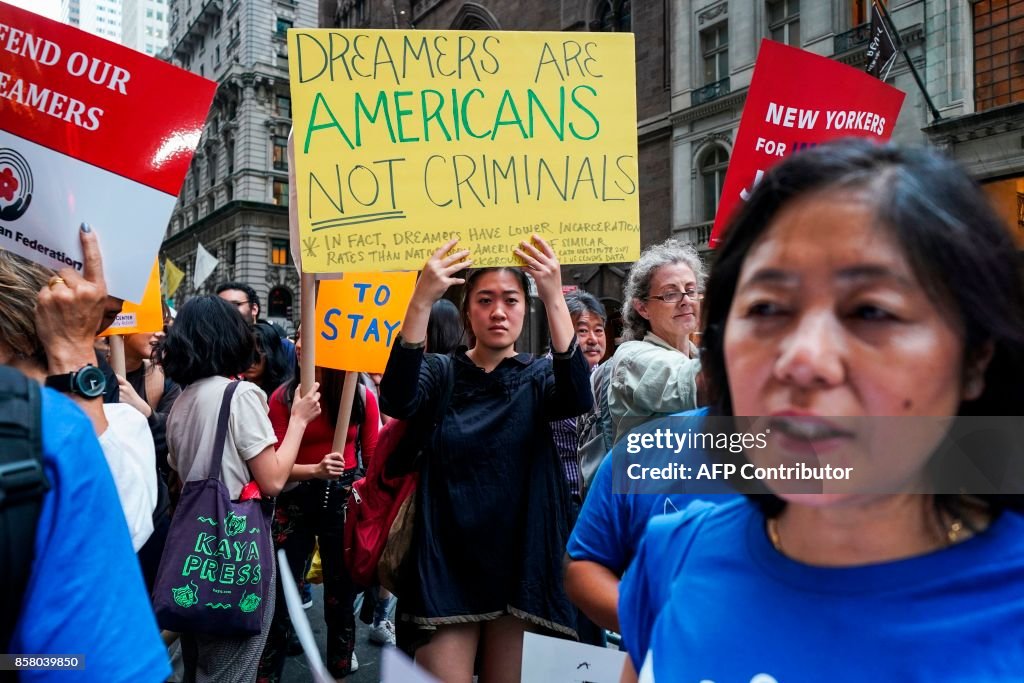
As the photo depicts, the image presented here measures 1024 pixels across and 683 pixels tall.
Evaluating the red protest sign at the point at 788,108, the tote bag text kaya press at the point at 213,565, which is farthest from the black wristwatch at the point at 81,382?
the red protest sign at the point at 788,108

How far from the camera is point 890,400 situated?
73cm

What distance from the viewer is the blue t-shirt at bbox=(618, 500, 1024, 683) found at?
75cm

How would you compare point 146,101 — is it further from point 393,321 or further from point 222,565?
point 393,321

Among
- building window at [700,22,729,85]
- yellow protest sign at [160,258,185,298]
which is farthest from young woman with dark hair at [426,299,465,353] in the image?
building window at [700,22,729,85]

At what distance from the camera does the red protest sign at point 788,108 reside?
291 cm

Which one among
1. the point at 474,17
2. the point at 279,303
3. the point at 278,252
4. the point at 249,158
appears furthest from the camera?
the point at 279,303

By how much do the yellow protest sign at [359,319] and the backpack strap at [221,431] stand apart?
943mm

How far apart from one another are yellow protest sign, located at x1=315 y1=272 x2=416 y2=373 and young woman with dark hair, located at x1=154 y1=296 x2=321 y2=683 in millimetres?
712

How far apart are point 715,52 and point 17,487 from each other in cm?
1883

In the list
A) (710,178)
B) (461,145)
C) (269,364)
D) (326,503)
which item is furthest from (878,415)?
(710,178)

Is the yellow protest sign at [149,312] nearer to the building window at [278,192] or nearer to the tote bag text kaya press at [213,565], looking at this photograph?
the tote bag text kaya press at [213,565]

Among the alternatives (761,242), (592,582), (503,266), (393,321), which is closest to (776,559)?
(761,242)

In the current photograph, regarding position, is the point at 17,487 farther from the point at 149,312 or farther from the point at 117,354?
the point at 149,312

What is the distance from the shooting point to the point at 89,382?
1720mm
